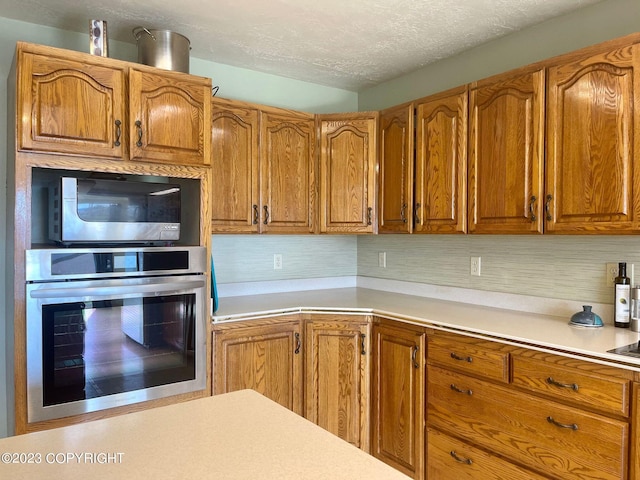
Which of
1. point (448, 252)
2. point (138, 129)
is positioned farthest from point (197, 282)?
point (448, 252)

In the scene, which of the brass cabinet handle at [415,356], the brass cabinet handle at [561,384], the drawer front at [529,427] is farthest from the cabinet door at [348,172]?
the brass cabinet handle at [561,384]

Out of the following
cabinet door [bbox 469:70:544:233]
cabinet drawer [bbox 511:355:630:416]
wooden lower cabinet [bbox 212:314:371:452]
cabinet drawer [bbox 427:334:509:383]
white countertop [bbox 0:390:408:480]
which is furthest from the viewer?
wooden lower cabinet [bbox 212:314:371:452]

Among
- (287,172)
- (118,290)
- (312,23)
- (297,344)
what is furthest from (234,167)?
(297,344)

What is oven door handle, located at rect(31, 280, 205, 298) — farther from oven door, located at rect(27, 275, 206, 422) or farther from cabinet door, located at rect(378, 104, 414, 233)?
cabinet door, located at rect(378, 104, 414, 233)

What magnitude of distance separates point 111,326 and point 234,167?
1.13m

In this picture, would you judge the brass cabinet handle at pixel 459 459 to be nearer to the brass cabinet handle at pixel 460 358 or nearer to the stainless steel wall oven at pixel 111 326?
the brass cabinet handle at pixel 460 358

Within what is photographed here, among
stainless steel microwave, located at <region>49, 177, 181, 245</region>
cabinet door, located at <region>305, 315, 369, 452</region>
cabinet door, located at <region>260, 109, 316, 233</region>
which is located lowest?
cabinet door, located at <region>305, 315, 369, 452</region>

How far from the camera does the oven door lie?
5.95ft

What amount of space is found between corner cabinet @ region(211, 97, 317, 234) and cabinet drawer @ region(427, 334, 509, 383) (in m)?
1.15

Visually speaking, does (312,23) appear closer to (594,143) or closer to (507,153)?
(507,153)

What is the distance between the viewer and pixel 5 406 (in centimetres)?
229

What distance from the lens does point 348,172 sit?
2.91 m

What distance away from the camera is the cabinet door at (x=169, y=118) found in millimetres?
2070

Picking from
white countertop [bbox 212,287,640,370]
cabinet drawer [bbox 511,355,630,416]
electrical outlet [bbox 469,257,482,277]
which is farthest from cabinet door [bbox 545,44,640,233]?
electrical outlet [bbox 469,257,482,277]
